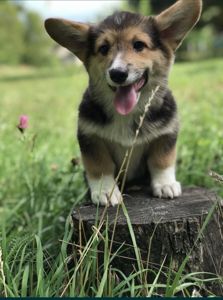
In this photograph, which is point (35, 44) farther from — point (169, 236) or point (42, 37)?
point (169, 236)

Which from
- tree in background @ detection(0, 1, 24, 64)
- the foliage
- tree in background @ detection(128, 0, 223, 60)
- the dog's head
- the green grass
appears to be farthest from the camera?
the foliage

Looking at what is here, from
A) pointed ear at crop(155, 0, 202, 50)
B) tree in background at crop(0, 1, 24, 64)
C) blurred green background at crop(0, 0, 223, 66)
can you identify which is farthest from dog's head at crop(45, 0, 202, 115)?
tree in background at crop(0, 1, 24, 64)

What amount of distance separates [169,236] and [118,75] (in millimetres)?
936

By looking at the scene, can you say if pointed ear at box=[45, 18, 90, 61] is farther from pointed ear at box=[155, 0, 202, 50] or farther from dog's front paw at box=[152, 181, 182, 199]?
dog's front paw at box=[152, 181, 182, 199]

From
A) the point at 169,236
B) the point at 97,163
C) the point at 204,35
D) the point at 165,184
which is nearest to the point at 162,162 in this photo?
the point at 165,184

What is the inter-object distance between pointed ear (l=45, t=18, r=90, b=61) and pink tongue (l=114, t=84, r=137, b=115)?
18.7 inches

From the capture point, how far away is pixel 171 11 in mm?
3469

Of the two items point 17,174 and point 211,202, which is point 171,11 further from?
point 17,174

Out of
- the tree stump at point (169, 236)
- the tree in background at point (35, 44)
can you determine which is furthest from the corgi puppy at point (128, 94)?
the tree in background at point (35, 44)

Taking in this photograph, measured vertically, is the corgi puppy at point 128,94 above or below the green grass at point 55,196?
above

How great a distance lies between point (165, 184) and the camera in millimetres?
3615

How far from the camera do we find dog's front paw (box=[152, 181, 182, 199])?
11.7 ft

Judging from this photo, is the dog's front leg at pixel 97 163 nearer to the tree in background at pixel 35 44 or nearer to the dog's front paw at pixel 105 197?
the dog's front paw at pixel 105 197

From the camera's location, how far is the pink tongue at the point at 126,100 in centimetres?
326
